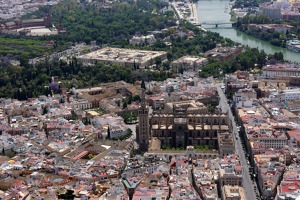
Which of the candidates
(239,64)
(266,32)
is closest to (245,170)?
(239,64)

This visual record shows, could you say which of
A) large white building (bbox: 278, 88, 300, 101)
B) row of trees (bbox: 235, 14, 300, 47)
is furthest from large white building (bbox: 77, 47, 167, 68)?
large white building (bbox: 278, 88, 300, 101)

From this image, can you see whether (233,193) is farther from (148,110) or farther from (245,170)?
(148,110)

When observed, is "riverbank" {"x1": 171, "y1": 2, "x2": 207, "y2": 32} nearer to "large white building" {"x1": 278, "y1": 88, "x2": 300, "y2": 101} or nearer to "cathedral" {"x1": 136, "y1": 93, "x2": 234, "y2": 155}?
"large white building" {"x1": 278, "y1": 88, "x2": 300, "y2": 101}

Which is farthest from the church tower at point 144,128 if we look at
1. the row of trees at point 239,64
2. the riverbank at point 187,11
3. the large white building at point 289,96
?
the riverbank at point 187,11

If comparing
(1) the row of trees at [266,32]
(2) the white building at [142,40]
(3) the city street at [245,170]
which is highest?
(2) the white building at [142,40]

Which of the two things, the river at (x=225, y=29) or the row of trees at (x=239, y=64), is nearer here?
the row of trees at (x=239, y=64)

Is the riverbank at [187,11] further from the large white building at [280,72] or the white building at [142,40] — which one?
the large white building at [280,72]
